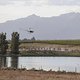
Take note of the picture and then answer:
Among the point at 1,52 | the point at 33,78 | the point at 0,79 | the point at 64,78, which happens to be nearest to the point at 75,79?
the point at 64,78

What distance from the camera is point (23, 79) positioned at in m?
58.3

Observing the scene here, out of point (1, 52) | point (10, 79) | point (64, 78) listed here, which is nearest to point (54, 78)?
point (64, 78)

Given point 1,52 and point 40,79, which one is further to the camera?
point 1,52

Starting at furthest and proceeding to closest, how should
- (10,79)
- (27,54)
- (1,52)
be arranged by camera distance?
(27,54) < (1,52) < (10,79)

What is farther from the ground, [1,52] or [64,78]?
[1,52]

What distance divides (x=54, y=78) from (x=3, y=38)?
139302mm

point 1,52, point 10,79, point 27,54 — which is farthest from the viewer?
point 27,54

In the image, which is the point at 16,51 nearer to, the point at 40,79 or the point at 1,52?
the point at 1,52

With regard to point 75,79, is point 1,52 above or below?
above

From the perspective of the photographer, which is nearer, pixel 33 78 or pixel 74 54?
pixel 33 78

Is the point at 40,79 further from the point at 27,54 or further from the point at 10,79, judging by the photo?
the point at 27,54

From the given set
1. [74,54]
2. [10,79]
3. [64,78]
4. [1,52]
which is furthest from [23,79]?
[74,54]

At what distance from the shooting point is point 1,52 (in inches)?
7377

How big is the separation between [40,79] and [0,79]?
6.09 metres
